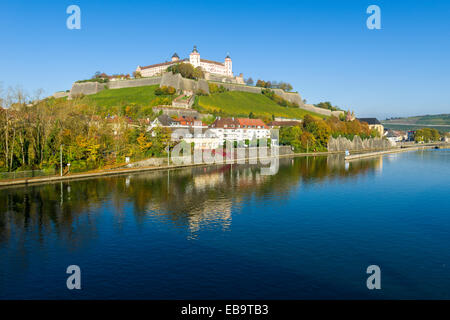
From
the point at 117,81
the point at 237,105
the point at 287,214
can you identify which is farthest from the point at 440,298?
the point at 117,81

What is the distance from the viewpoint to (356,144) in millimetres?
126062

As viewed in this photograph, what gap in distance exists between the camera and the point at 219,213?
30.9 meters

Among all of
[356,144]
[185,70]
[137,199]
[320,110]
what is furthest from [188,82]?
[137,199]

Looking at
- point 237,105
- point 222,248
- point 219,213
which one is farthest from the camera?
point 237,105

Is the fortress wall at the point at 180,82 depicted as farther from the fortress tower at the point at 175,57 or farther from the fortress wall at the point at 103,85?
the fortress tower at the point at 175,57

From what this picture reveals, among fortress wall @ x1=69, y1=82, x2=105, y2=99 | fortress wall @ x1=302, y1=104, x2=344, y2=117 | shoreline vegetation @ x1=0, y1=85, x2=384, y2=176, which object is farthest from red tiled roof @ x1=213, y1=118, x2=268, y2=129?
fortress wall @ x1=69, y1=82, x2=105, y2=99

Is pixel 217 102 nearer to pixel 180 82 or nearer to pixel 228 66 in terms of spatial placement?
pixel 180 82

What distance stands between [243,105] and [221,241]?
11712 cm

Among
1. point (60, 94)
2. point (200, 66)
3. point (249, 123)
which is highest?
point (200, 66)

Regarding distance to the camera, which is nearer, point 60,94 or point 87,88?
point 87,88
